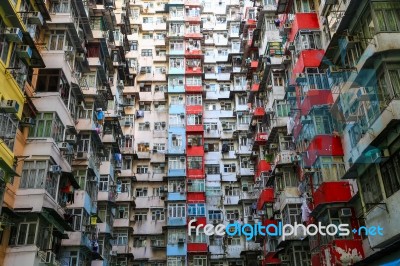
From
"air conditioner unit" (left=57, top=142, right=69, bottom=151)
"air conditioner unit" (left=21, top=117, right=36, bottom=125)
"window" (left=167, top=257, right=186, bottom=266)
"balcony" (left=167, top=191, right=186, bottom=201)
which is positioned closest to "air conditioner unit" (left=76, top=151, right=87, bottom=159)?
"air conditioner unit" (left=57, top=142, right=69, bottom=151)

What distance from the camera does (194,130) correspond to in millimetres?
41250

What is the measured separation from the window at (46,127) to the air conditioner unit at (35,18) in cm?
438

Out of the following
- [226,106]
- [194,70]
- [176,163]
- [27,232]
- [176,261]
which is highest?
[194,70]

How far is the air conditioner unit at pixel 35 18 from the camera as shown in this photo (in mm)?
20219

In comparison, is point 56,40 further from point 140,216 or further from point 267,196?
point 140,216

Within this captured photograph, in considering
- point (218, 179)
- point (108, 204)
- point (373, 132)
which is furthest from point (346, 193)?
point (218, 179)

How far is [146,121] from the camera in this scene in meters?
43.4

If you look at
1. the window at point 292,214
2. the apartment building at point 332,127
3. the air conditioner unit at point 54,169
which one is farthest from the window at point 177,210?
the air conditioner unit at point 54,169

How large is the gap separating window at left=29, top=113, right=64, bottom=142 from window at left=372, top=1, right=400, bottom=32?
49.6ft

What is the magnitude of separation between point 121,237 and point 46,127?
18.4 meters

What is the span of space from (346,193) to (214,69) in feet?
99.1

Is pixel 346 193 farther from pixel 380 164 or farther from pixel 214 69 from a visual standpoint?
pixel 214 69

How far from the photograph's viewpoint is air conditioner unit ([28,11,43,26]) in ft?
66.3

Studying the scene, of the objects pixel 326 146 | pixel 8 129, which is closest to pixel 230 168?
pixel 326 146
